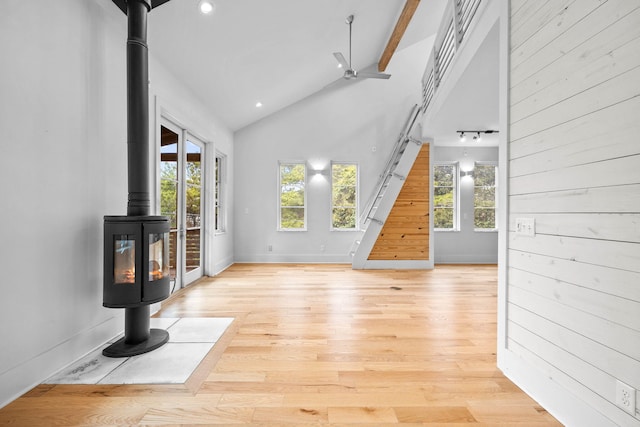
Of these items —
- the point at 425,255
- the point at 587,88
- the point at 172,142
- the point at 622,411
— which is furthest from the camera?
the point at 425,255

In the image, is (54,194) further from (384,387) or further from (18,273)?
(384,387)

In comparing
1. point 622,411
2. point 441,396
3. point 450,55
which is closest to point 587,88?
point 622,411

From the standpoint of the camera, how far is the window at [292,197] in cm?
746

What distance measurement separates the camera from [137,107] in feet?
8.64

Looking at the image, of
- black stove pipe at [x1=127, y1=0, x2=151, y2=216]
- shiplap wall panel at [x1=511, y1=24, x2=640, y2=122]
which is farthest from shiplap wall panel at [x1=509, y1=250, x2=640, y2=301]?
black stove pipe at [x1=127, y1=0, x2=151, y2=216]

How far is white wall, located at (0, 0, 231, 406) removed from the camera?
6.35ft

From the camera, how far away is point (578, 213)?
66.5 inches

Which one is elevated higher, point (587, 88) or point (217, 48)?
point (217, 48)

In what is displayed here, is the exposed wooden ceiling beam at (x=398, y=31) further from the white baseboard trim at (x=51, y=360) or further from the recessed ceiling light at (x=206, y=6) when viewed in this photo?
the white baseboard trim at (x=51, y=360)

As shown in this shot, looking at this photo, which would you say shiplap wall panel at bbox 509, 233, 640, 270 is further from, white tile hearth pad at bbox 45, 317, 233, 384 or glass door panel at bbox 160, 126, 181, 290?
glass door panel at bbox 160, 126, 181, 290

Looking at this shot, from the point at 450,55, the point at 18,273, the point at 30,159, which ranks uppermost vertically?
the point at 450,55

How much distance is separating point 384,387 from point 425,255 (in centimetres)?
491

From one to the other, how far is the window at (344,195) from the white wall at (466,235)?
198 cm

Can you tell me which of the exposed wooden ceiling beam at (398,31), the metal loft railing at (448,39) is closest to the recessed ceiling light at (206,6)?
the metal loft railing at (448,39)
